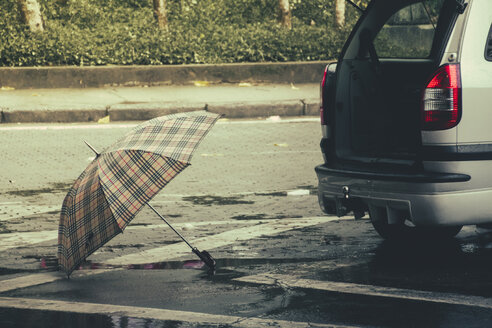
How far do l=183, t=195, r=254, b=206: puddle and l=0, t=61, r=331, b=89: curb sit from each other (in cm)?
692

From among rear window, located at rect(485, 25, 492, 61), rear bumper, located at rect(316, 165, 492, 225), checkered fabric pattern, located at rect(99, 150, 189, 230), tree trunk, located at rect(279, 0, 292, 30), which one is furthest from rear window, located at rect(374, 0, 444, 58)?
tree trunk, located at rect(279, 0, 292, 30)

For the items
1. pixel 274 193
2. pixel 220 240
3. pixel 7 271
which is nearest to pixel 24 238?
pixel 7 271

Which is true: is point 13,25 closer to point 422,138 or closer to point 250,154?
point 250,154

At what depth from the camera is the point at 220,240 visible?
708 centimetres

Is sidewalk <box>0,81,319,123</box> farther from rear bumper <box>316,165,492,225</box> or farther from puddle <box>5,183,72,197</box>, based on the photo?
rear bumper <box>316,165,492,225</box>

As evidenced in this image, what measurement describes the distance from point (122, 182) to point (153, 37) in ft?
35.7

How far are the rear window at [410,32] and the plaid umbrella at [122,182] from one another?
1.52 m

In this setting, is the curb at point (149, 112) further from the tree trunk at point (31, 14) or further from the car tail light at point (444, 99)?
the car tail light at point (444, 99)

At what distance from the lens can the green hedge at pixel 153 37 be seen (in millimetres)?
15727

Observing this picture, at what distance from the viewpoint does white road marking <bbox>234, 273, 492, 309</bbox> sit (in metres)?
5.26

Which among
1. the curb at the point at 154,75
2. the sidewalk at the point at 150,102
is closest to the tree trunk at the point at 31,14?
the curb at the point at 154,75

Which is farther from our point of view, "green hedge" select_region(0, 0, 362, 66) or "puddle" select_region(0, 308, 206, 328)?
"green hedge" select_region(0, 0, 362, 66)

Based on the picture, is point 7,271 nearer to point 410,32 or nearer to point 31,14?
point 410,32

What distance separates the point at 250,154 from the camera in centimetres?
1091
